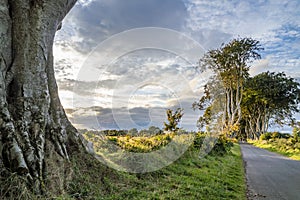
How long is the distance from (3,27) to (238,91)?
38.2 metres

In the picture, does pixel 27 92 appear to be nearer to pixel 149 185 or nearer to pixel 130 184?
pixel 130 184

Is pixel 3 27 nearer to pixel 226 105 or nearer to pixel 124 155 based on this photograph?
pixel 124 155

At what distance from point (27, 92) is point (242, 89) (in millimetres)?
38525

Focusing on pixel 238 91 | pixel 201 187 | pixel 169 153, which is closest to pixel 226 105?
pixel 238 91

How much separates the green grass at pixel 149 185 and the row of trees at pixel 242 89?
22.1 meters

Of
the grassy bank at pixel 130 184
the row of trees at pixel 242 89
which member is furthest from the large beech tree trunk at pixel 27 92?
the row of trees at pixel 242 89

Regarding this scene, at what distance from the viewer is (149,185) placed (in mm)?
6852

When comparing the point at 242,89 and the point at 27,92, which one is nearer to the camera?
the point at 27,92

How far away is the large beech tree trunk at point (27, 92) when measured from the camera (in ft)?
13.9

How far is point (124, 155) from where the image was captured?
26.3ft

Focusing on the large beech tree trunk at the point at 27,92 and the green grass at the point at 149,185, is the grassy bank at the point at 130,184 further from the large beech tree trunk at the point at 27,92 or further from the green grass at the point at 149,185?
the large beech tree trunk at the point at 27,92

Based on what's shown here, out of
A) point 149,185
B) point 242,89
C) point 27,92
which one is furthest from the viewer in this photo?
point 242,89

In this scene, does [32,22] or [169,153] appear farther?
[169,153]

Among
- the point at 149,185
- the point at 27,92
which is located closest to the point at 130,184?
the point at 149,185
